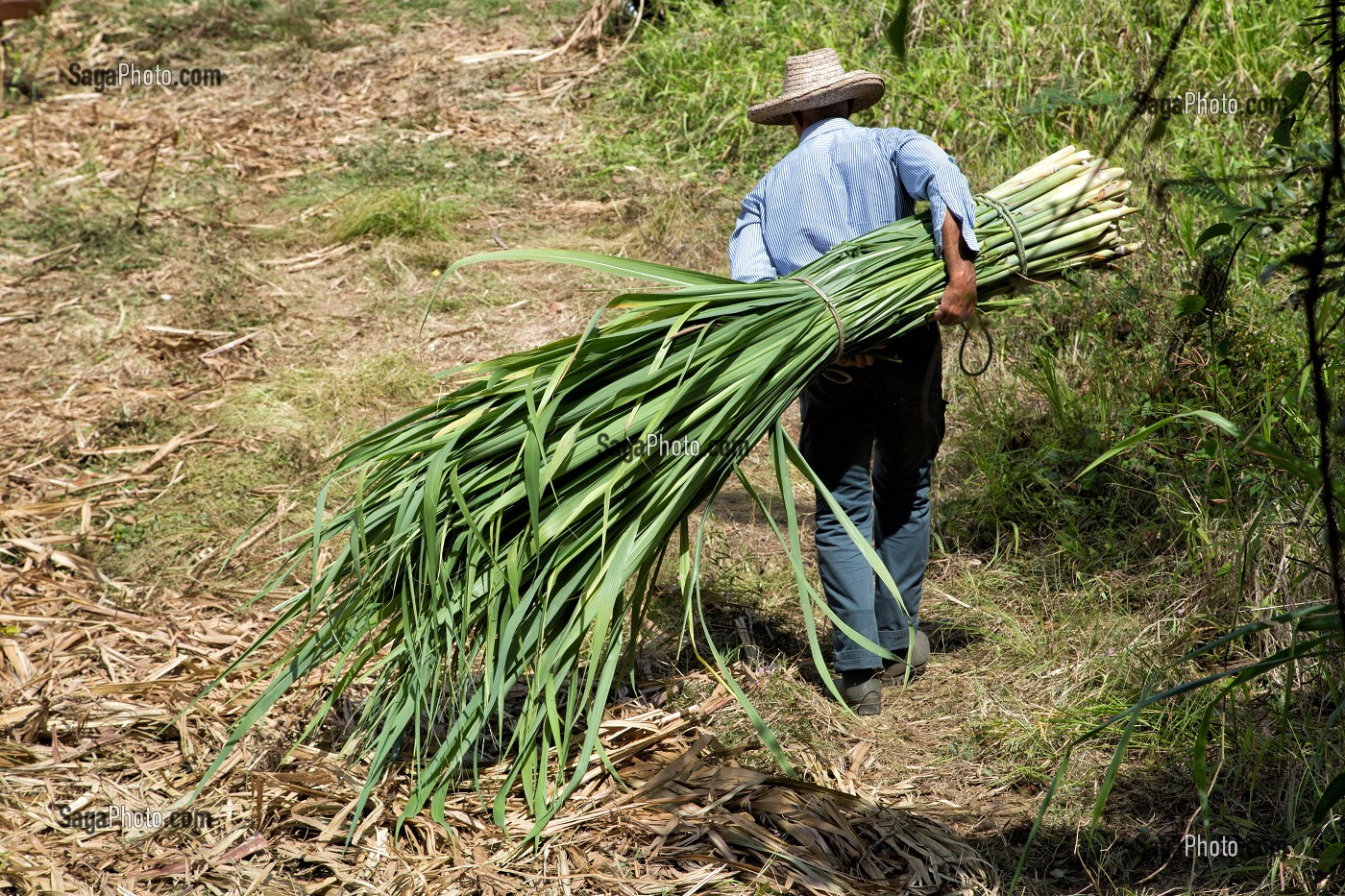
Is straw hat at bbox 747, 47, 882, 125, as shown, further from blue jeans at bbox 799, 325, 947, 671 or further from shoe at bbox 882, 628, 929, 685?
shoe at bbox 882, 628, 929, 685

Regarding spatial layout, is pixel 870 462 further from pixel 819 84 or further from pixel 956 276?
pixel 819 84

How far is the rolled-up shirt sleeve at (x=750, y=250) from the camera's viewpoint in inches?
121

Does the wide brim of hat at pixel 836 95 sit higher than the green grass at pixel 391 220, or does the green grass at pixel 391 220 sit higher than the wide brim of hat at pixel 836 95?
the wide brim of hat at pixel 836 95

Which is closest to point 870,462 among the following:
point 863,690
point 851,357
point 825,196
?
point 851,357

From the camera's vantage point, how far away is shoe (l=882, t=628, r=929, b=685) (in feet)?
10.8

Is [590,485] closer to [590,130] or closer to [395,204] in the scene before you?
[395,204]

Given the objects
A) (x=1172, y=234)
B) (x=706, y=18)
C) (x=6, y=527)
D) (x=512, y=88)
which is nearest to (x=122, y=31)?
(x=512, y=88)

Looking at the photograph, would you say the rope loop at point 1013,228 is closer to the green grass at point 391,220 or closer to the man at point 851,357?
the man at point 851,357

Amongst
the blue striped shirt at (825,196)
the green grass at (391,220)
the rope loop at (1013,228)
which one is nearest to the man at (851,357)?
the blue striped shirt at (825,196)


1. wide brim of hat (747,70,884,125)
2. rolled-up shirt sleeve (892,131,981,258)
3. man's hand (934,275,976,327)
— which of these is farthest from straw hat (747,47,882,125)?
man's hand (934,275,976,327)

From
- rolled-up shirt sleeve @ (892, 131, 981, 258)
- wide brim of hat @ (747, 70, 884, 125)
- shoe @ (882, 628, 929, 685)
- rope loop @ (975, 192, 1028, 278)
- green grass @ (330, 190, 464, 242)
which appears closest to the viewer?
rolled-up shirt sleeve @ (892, 131, 981, 258)

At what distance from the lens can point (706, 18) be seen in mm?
7020

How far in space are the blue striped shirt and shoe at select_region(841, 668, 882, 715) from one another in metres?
1.13

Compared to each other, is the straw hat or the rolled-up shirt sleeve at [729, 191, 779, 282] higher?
the straw hat
